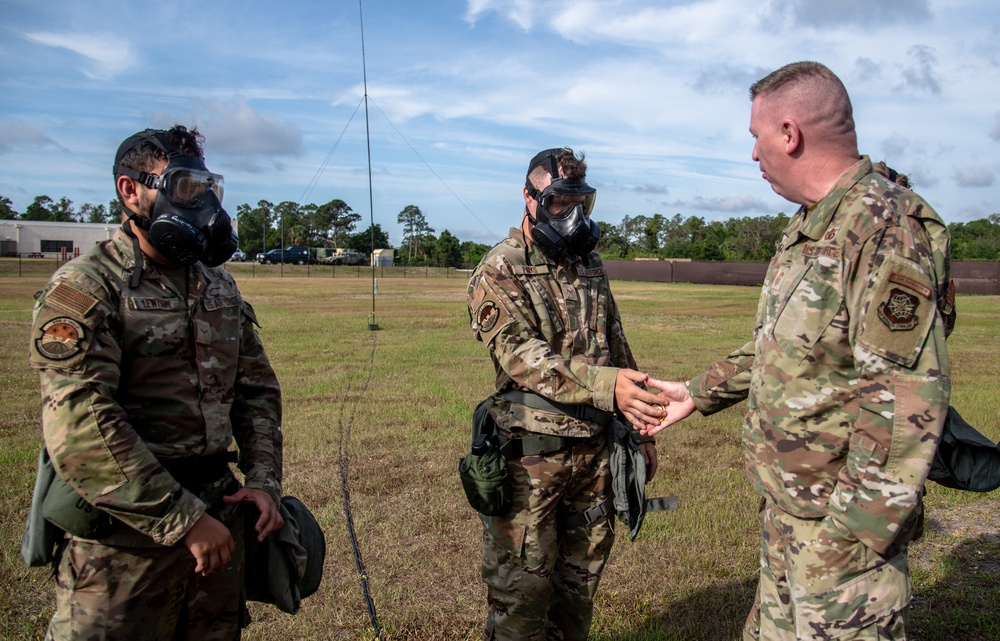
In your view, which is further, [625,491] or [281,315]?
[281,315]

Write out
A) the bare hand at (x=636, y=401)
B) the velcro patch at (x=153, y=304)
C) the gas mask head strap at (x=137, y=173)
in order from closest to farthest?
the velcro patch at (x=153, y=304) < the gas mask head strap at (x=137, y=173) < the bare hand at (x=636, y=401)

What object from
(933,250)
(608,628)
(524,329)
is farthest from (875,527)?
(608,628)

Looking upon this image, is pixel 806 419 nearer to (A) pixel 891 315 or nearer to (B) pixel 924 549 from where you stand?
(A) pixel 891 315

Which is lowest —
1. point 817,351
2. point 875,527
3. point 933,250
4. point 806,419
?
point 875,527

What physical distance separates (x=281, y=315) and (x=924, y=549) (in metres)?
19.9

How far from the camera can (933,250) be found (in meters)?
2.24

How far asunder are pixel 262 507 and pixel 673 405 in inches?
70.5

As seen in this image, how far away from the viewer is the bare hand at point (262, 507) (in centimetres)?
272

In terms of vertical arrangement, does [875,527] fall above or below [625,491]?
above

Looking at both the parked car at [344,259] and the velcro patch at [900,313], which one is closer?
the velcro patch at [900,313]

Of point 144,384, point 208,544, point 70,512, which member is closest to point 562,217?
point 144,384

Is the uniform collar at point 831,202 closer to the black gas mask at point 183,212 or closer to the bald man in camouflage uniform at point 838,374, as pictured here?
the bald man in camouflage uniform at point 838,374

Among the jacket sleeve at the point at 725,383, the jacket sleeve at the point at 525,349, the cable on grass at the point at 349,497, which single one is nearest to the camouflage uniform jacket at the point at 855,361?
the jacket sleeve at the point at 725,383

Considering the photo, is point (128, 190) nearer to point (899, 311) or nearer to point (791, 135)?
point (791, 135)
